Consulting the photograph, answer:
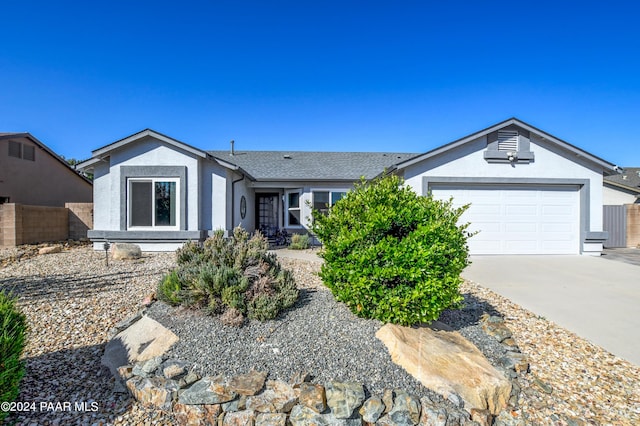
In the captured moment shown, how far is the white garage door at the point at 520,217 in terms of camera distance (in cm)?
1038

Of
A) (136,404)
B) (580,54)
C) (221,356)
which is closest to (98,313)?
(136,404)

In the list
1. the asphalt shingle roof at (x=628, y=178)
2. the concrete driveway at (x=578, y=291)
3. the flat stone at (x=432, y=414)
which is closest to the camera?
the flat stone at (x=432, y=414)

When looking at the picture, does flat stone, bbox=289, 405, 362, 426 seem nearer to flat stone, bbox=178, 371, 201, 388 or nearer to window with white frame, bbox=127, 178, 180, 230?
flat stone, bbox=178, 371, 201, 388

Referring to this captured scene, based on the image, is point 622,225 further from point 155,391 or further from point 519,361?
point 155,391

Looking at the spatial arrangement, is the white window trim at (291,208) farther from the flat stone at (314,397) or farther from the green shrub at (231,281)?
the flat stone at (314,397)

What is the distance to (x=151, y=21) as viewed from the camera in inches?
360

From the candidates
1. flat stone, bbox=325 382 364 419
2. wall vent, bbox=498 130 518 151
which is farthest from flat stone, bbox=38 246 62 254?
wall vent, bbox=498 130 518 151

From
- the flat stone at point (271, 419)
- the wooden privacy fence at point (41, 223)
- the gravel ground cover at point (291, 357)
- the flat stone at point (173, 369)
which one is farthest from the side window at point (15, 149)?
the flat stone at point (271, 419)

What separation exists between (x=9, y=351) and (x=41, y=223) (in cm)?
1214

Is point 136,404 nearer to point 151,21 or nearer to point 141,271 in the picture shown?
point 141,271

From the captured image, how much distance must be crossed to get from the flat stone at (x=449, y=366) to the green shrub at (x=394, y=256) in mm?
227

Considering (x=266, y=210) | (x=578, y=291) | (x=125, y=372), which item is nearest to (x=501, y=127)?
(x=578, y=291)

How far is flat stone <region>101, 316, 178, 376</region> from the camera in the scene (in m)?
3.21

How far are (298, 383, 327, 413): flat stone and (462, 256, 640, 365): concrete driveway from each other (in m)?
3.68
